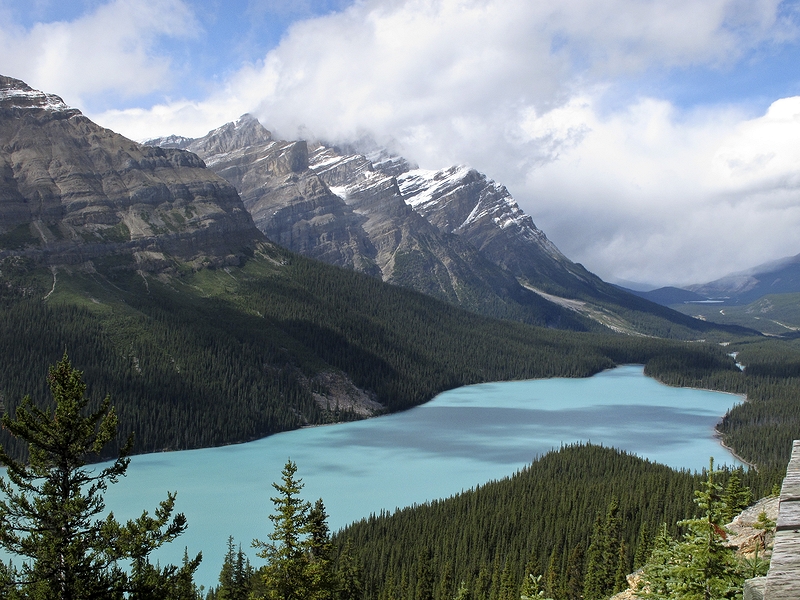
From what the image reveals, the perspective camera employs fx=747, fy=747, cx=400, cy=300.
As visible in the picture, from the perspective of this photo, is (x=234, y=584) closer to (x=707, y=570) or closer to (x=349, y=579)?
(x=349, y=579)

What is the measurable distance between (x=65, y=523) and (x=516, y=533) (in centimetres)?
6208

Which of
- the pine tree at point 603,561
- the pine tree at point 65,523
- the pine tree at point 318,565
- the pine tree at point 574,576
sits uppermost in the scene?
the pine tree at point 65,523

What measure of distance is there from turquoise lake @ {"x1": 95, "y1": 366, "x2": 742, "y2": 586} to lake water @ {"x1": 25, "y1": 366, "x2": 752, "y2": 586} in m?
0.19

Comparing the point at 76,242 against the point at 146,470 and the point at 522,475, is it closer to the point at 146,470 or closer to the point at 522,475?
the point at 146,470

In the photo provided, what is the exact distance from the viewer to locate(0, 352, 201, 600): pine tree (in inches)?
783

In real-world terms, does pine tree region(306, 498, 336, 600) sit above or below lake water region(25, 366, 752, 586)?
above

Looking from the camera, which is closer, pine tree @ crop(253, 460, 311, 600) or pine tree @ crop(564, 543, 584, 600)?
pine tree @ crop(253, 460, 311, 600)

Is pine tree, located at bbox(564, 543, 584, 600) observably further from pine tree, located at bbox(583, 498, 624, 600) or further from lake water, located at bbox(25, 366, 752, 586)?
lake water, located at bbox(25, 366, 752, 586)

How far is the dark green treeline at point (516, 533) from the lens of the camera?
194ft

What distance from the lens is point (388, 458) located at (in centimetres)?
12300

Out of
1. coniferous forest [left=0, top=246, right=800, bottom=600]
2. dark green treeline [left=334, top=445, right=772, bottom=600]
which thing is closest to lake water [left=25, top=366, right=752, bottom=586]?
coniferous forest [left=0, top=246, right=800, bottom=600]

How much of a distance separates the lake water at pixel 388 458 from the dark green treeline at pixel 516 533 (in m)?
12.3

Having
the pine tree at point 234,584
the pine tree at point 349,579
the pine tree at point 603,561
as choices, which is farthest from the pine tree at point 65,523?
the pine tree at point 603,561

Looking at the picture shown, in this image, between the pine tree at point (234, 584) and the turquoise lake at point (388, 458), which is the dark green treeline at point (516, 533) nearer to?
the pine tree at point (234, 584)
